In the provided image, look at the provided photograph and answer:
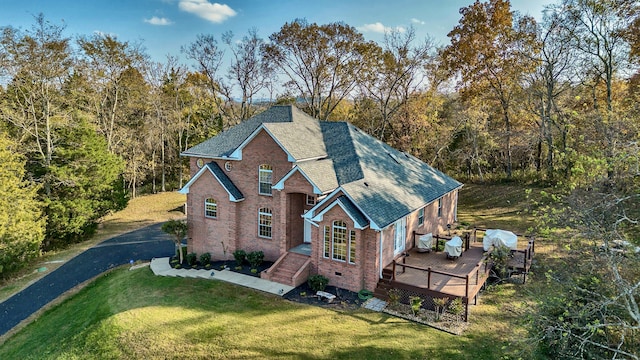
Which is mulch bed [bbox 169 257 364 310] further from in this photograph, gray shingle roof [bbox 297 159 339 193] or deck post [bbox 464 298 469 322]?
gray shingle roof [bbox 297 159 339 193]

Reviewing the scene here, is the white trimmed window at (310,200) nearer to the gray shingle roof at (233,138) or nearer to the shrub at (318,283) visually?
the shrub at (318,283)

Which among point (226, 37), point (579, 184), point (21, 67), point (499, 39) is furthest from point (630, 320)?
point (226, 37)

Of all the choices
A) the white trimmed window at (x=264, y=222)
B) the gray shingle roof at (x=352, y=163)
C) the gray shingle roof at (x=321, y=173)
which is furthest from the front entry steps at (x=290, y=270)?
the gray shingle roof at (x=352, y=163)

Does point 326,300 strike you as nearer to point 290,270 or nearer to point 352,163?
point 290,270

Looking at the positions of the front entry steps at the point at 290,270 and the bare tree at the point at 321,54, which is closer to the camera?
the front entry steps at the point at 290,270

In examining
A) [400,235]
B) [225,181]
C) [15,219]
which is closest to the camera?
[400,235]

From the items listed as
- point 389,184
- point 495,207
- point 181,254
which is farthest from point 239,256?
point 495,207

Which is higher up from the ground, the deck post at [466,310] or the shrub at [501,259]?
the shrub at [501,259]
